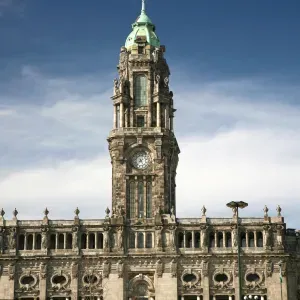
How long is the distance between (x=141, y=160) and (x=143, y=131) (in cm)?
490

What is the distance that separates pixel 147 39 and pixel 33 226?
3833 centimetres

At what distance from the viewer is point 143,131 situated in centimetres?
11281

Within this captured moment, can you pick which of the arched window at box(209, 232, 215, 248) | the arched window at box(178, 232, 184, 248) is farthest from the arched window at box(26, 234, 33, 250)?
the arched window at box(209, 232, 215, 248)

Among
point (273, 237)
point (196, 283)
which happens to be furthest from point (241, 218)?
point (196, 283)

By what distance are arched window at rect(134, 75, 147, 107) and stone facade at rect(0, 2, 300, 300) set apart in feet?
36.9

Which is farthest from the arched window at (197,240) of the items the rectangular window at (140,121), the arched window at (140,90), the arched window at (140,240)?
the arched window at (140,90)

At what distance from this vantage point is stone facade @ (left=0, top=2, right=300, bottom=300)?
105188mm

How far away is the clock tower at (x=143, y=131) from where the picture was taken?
110375 mm

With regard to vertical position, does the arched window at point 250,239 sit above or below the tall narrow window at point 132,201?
below

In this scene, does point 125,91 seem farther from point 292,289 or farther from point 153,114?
point 292,289

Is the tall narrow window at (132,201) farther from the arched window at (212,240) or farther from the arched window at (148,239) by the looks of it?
the arched window at (212,240)

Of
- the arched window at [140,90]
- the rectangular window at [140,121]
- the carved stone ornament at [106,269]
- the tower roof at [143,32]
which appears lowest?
the carved stone ornament at [106,269]

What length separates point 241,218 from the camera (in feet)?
355

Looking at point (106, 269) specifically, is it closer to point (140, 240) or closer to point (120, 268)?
point (120, 268)
